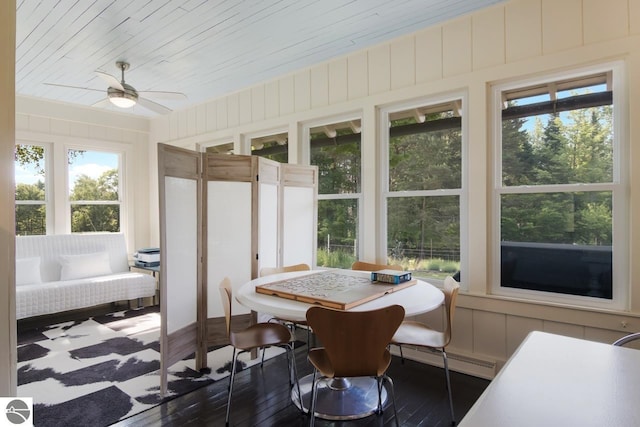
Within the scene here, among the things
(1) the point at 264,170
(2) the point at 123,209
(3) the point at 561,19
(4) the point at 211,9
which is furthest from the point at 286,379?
(2) the point at 123,209

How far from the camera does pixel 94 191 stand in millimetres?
5504

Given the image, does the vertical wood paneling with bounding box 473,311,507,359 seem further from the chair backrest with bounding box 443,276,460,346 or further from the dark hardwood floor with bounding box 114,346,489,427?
the chair backrest with bounding box 443,276,460,346

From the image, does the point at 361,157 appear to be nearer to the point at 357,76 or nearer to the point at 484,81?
the point at 357,76

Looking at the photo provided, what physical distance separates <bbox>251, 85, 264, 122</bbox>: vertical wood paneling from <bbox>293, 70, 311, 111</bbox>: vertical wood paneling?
22.2 inches

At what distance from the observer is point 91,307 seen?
15.5ft

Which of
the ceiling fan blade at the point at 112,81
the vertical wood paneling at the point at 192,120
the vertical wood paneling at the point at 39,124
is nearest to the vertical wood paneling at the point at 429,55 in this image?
the ceiling fan blade at the point at 112,81

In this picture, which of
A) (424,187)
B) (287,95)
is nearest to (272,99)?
(287,95)

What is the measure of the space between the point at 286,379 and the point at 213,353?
91 centimetres

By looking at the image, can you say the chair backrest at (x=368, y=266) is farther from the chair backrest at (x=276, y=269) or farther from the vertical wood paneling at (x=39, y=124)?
the vertical wood paneling at (x=39, y=124)

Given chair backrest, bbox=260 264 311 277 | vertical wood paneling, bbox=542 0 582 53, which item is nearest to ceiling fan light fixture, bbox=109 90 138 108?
chair backrest, bbox=260 264 311 277

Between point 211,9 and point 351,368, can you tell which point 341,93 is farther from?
point 351,368

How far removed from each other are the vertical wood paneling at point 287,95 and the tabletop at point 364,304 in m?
2.42

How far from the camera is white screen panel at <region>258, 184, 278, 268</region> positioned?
3234 millimetres

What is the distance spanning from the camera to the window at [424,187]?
3.09m
